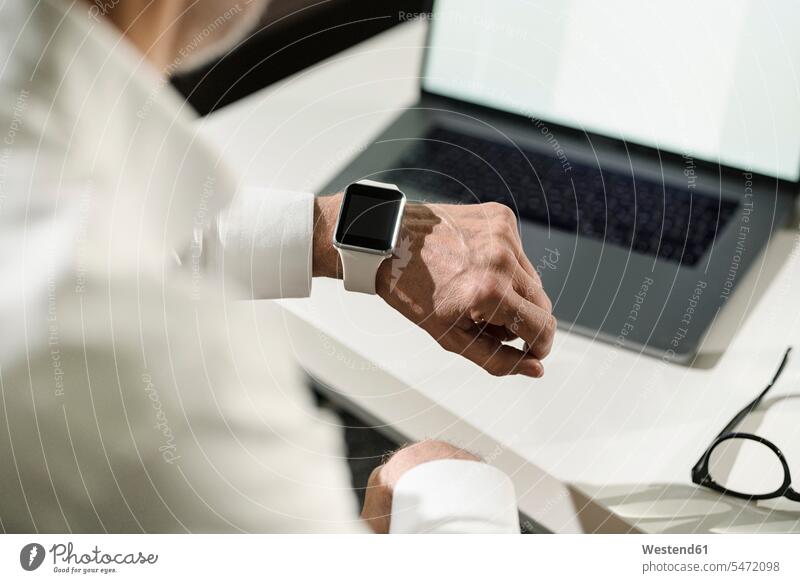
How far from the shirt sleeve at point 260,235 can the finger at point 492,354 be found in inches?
3.4

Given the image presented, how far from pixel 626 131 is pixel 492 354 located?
17cm

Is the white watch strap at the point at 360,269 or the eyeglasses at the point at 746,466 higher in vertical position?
the white watch strap at the point at 360,269

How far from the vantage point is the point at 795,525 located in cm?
38

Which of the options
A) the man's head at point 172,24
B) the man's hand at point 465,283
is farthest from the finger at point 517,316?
the man's head at point 172,24

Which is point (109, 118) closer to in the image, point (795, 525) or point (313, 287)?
point (313, 287)

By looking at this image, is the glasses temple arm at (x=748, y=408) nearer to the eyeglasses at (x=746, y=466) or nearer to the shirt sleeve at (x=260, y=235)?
the eyeglasses at (x=746, y=466)

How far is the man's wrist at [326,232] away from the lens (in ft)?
1.24

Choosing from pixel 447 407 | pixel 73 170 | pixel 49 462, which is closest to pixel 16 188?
pixel 73 170

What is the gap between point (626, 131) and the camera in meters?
0.46

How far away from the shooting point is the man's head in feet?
1.27

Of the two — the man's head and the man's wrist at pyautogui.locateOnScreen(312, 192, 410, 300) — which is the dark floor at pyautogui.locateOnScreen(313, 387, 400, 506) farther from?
the man's head

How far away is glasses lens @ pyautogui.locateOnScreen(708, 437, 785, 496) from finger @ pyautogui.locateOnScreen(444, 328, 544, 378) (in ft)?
0.33
